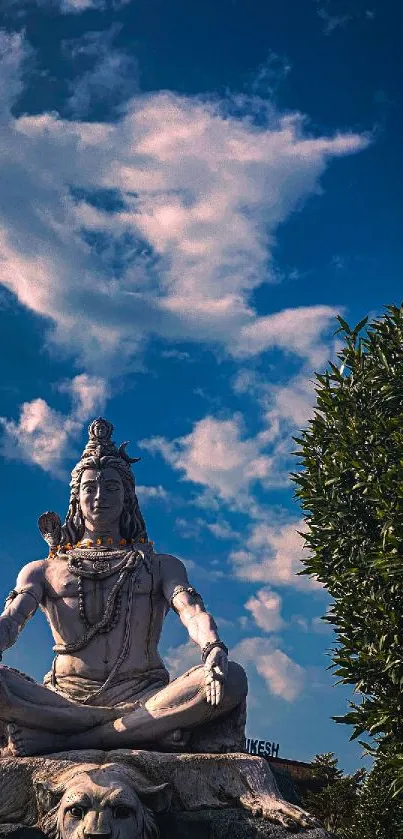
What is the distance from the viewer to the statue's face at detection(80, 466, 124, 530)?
33.6ft

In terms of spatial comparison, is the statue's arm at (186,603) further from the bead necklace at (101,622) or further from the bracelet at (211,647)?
the bead necklace at (101,622)

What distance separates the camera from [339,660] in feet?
45.6

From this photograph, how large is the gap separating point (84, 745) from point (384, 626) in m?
6.30

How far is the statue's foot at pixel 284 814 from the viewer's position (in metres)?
7.28

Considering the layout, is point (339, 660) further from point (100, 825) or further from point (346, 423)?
point (100, 825)

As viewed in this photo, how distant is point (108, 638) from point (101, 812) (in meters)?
2.66

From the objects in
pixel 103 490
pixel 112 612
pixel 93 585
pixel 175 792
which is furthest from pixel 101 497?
pixel 175 792

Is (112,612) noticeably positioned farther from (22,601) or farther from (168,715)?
(168,715)

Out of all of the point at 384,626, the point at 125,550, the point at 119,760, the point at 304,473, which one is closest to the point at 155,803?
the point at 119,760

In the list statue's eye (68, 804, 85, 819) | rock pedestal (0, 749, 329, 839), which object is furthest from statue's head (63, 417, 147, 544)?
statue's eye (68, 804, 85, 819)

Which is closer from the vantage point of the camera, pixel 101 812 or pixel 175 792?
pixel 101 812

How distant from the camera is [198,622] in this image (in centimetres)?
908

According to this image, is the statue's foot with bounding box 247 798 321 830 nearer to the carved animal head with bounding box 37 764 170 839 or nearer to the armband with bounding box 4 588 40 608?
the carved animal head with bounding box 37 764 170 839

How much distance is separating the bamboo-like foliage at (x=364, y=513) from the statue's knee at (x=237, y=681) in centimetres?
498
